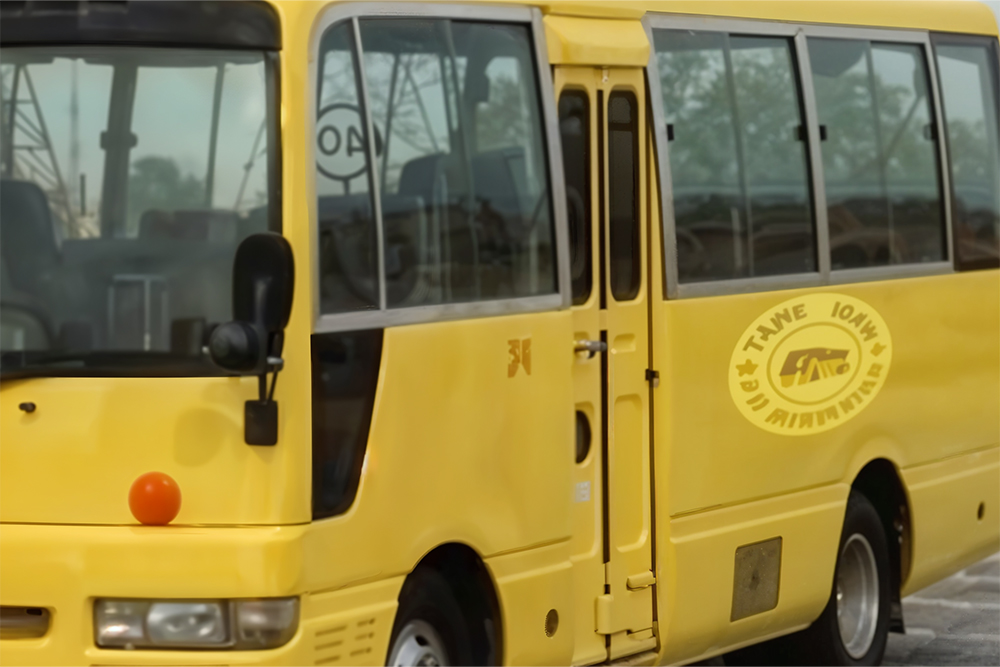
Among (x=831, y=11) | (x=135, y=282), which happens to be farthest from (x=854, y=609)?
(x=135, y=282)

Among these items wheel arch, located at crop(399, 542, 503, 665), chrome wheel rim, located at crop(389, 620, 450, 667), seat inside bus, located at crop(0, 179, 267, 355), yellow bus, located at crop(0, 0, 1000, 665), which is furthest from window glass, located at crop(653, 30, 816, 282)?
seat inside bus, located at crop(0, 179, 267, 355)

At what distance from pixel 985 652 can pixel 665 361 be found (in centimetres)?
320

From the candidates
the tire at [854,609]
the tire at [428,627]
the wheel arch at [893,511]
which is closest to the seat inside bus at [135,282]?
the tire at [428,627]

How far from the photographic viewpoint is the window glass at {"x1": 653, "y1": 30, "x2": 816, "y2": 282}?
25.8ft

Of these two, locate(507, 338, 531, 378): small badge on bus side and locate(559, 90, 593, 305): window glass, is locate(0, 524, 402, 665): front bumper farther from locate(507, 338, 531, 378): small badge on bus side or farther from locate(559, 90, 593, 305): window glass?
locate(559, 90, 593, 305): window glass

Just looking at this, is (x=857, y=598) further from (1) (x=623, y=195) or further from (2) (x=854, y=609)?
(1) (x=623, y=195)

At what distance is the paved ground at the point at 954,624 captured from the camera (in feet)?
32.0

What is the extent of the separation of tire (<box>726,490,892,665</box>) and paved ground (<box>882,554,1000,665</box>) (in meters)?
0.42

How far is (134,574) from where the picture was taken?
5.66 meters

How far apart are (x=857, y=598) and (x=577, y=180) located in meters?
3.15

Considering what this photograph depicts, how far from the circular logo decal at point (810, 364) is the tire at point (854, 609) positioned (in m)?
0.64

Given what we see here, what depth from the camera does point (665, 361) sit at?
25.2ft

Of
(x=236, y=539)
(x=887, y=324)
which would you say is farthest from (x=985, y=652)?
(x=236, y=539)

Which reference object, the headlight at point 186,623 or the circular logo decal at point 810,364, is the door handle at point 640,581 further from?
the headlight at point 186,623
